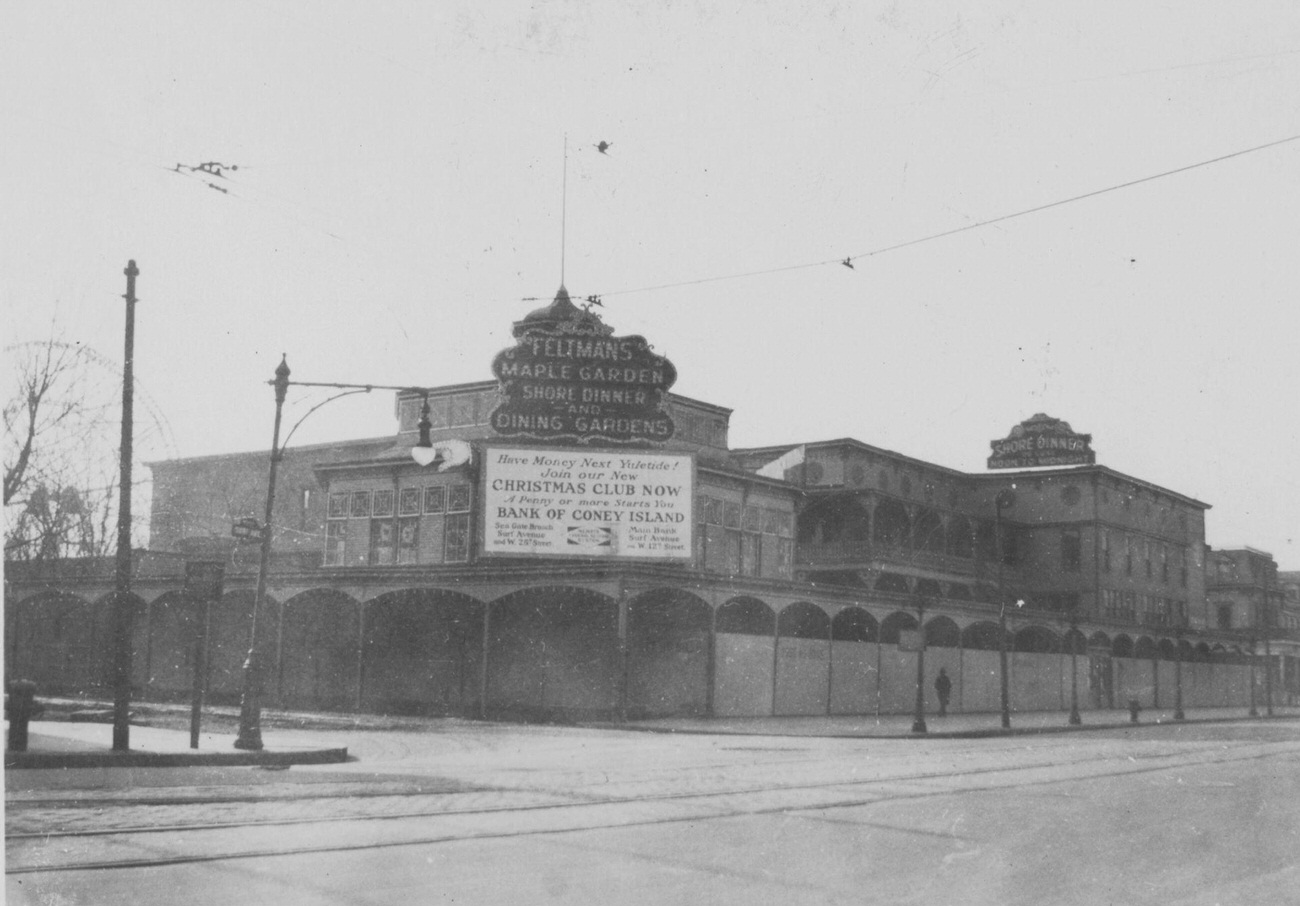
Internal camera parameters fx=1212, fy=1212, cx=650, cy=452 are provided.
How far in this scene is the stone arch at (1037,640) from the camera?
4531 centimetres

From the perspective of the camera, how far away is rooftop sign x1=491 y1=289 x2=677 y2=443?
24203 mm

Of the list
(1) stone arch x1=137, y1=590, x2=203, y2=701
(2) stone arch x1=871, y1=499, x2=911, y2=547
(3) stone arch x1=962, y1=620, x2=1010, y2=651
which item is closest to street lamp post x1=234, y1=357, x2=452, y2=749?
(1) stone arch x1=137, y1=590, x2=203, y2=701

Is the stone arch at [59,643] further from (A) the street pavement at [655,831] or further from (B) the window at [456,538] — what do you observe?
(A) the street pavement at [655,831]

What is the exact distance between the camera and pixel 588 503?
2714cm

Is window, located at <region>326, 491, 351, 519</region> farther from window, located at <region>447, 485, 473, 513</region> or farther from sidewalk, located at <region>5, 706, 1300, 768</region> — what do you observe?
sidewalk, located at <region>5, 706, 1300, 768</region>

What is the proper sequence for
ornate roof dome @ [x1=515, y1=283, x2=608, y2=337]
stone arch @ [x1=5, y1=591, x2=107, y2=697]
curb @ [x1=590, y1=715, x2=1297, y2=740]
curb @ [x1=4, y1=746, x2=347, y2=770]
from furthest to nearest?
1. stone arch @ [x1=5, y1=591, x2=107, y2=697]
2. curb @ [x1=590, y1=715, x2=1297, y2=740]
3. ornate roof dome @ [x1=515, y1=283, x2=608, y2=337]
4. curb @ [x1=4, y1=746, x2=347, y2=770]

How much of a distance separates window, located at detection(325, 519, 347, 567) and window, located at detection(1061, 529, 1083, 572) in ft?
119

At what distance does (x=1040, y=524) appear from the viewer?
199ft

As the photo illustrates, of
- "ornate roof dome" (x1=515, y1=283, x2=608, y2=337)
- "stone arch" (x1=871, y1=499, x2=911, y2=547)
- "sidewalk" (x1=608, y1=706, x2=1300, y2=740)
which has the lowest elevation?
"sidewalk" (x1=608, y1=706, x2=1300, y2=740)

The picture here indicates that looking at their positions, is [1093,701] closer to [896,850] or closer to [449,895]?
[896,850]

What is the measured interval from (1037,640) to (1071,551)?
13718 mm

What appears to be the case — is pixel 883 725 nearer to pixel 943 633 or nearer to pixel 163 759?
pixel 943 633

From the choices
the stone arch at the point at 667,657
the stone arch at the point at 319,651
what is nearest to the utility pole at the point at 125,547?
the stone arch at the point at 667,657

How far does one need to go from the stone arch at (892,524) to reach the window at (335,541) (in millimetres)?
22871
